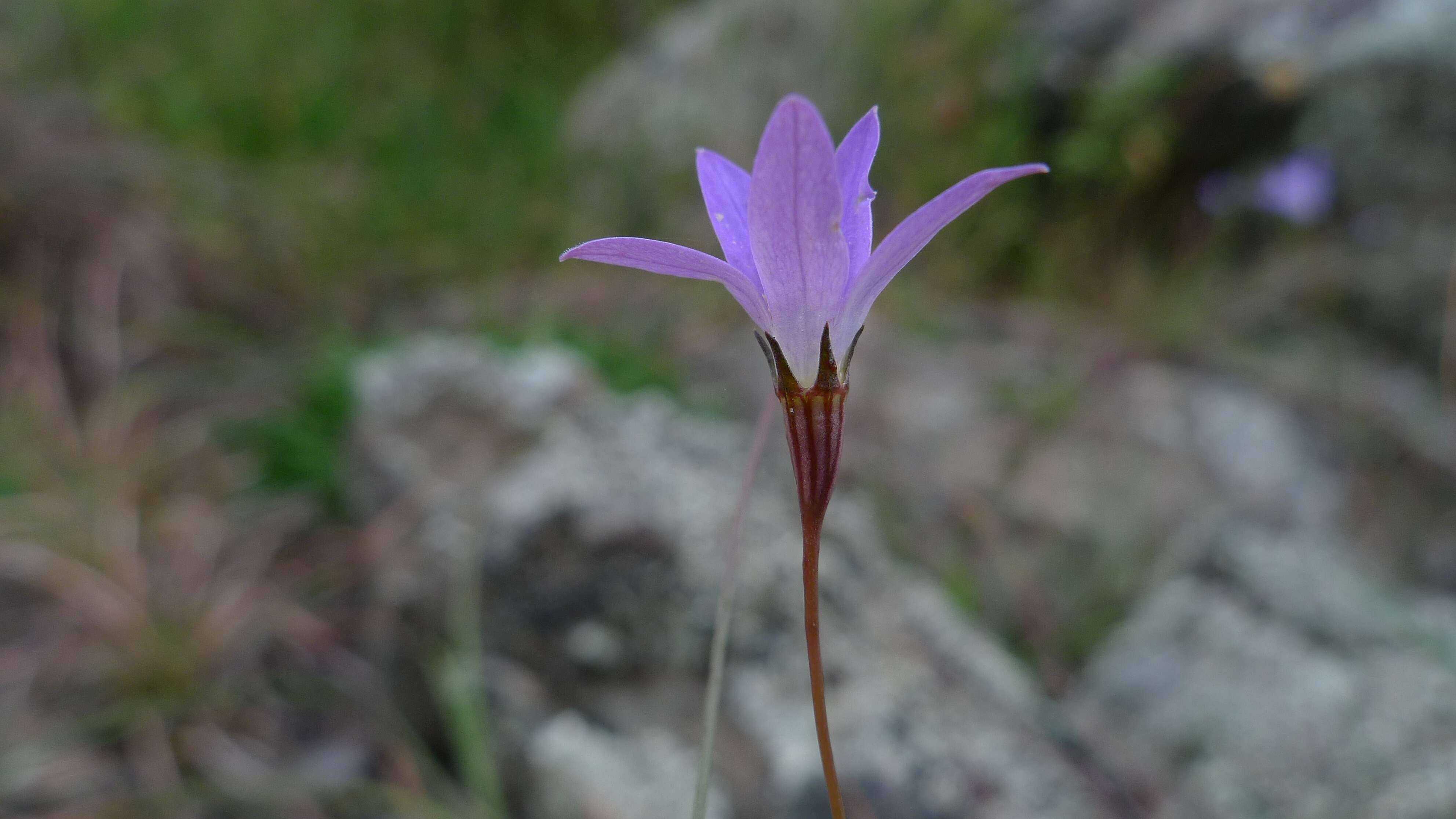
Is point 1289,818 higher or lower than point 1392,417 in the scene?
lower

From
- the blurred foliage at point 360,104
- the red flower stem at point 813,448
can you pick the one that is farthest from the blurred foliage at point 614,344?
the red flower stem at point 813,448

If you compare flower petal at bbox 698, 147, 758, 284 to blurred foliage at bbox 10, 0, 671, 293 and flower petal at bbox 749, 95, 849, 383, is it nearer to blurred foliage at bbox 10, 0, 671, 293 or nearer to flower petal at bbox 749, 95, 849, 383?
flower petal at bbox 749, 95, 849, 383

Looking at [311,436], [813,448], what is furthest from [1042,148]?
[813,448]

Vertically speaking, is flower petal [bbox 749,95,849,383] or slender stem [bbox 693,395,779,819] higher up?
flower petal [bbox 749,95,849,383]

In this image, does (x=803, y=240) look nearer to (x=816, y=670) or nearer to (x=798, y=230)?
(x=798, y=230)

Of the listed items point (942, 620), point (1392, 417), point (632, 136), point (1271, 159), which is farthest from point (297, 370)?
point (1271, 159)

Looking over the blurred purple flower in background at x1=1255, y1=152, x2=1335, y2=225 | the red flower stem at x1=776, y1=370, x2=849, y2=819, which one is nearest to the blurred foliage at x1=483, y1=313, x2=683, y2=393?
the red flower stem at x1=776, y1=370, x2=849, y2=819

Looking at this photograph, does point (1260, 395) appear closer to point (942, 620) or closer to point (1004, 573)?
point (1004, 573)
